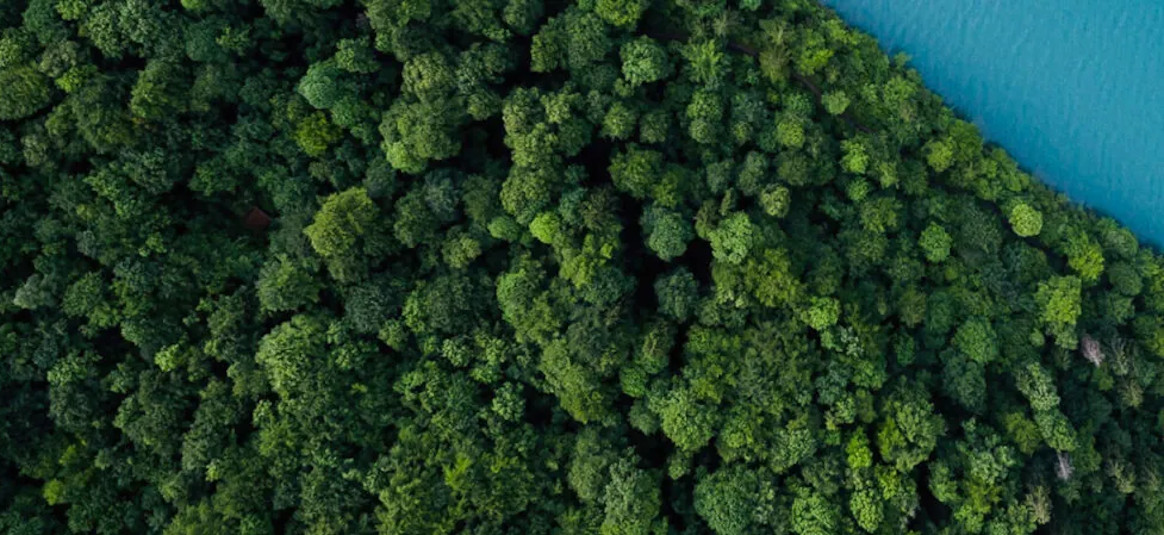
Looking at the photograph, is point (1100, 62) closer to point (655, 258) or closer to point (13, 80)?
point (655, 258)

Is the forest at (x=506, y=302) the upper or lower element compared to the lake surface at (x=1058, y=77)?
lower

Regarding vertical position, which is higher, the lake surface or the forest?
the lake surface

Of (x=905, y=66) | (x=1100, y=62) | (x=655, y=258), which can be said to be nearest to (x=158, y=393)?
(x=655, y=258)

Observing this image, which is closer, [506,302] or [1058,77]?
[506,302]

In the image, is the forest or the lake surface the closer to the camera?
the forest

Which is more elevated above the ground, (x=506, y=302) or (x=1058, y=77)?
(x=1058, y=77)
